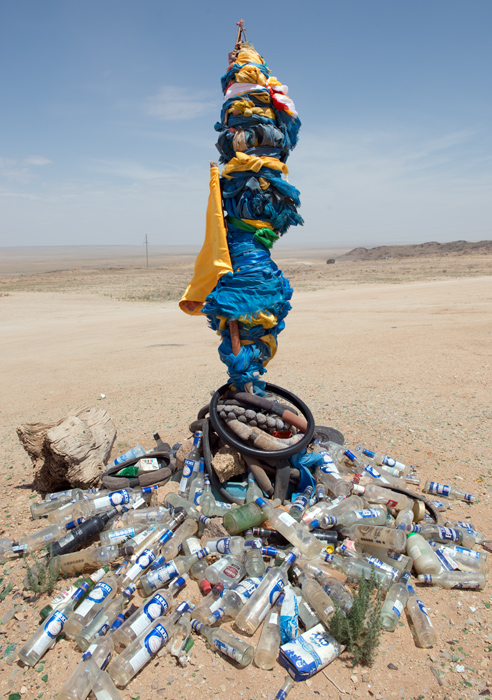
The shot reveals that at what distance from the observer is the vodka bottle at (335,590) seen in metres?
2.94

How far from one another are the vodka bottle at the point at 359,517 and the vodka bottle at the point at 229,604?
3.00ft

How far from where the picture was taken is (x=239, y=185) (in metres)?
4.03

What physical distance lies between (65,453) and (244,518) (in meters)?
2.02

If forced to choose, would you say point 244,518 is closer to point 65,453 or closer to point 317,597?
point 317,597

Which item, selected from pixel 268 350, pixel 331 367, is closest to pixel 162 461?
pixel 268 350

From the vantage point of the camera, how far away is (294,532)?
11.3 feet

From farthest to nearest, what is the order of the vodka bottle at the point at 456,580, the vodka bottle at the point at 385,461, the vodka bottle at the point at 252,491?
the vodka bottle at the point at 385,461
the vodka bottle at the point at 252,491
the vodka bottle at the point at 456,580

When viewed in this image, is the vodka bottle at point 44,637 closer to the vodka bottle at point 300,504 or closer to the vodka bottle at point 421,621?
the vodka bottle at point 300,504

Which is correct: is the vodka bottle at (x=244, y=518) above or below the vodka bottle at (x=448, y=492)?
above

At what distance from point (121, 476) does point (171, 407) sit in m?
2.73

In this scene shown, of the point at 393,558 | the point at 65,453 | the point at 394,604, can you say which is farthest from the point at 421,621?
the point at 65,453

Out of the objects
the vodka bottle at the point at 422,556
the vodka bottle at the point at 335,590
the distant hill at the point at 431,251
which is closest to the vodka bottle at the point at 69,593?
the vodka bottle at the point at 335,590

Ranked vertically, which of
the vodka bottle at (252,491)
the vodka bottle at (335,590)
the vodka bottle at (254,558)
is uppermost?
the vodka bottle at (252,491)

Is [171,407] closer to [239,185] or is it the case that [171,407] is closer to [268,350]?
[268,350]
